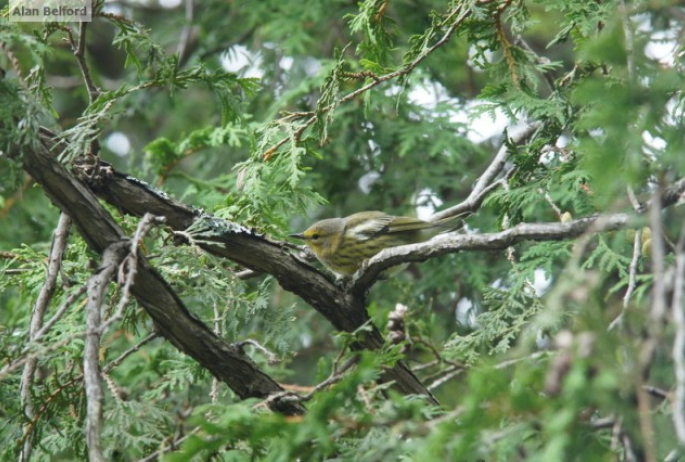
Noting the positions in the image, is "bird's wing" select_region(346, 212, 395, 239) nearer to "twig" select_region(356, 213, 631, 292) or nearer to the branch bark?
"twig" select_region(356, 213, 631, 292)

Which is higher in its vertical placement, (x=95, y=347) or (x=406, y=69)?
(x=406, y=69)

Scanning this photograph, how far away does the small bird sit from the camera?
4.81 m

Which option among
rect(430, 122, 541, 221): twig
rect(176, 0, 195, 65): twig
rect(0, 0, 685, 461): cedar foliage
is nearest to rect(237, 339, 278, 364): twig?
rect(0, 0, 685, 461): cedar foliage

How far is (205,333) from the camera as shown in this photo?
3.07 meters

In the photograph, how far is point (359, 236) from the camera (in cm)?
502

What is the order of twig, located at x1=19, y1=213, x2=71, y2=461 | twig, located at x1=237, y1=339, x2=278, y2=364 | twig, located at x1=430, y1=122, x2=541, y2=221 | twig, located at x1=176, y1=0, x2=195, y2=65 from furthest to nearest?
1. twig, located at x1=176, y1=0, x2=195, y2=65
2. twig, located at x1=430, y1=122, x2=541, y2=221
3. twig, located at x1=19, y1=213, x2=71, y2=461
4. twig, located at x1=237, y1=339, x2=278, y2=364

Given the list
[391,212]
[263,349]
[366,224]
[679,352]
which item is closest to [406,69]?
[263,349]

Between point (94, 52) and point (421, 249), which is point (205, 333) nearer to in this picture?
point (421, 249)

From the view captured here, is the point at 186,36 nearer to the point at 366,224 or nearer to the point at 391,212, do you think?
the point at 391,212

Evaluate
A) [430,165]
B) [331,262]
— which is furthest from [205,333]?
[430,165]

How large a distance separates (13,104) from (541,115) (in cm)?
230

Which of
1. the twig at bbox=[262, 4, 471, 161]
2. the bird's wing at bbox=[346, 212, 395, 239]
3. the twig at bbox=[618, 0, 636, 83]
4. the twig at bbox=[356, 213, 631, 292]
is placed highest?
the twig at bbox=[262, 4, 471, 161]

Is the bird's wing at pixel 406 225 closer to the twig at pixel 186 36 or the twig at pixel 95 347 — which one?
the twig at pixel 95 347

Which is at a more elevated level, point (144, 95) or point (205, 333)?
point (144, 95)
